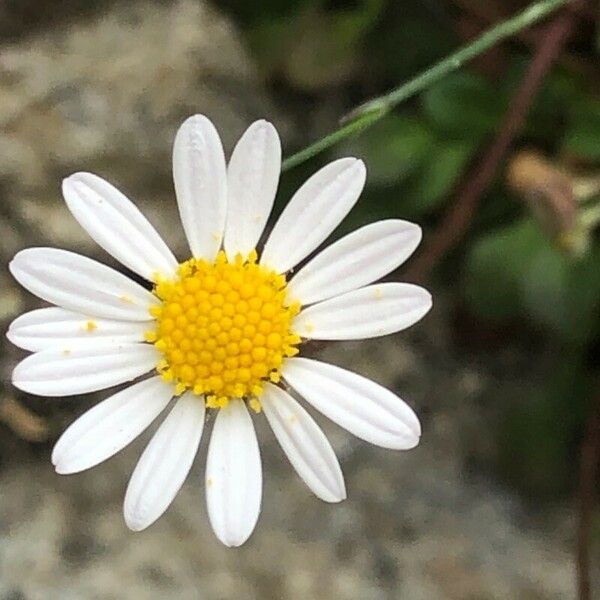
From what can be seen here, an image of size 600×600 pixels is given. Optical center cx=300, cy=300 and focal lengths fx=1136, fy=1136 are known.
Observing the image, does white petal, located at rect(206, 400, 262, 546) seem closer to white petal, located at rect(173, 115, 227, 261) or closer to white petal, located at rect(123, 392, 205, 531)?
white petal, located at rect(123, 392, 205, 531)

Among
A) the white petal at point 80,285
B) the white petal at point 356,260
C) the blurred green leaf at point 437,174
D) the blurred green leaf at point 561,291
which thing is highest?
the white petal at point 80,285

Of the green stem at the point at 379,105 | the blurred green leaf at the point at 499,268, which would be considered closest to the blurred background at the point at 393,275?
A: the blurred green leaf at the point at 499,268

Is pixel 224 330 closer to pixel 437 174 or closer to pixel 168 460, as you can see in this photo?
pixel 168 460

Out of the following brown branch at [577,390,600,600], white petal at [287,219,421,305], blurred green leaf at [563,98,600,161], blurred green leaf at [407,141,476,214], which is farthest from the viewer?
blurred green leaf at [407,141,476,214]

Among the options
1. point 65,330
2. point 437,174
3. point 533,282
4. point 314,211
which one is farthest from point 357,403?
point 437,174

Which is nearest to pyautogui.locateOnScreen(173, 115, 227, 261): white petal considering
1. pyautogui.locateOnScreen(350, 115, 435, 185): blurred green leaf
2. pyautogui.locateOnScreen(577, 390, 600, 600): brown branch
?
pyautogui.locateOnScreen(350, 115, 435, 185): blurred green leaf

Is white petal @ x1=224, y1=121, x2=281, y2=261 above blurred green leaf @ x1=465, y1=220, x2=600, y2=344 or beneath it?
above

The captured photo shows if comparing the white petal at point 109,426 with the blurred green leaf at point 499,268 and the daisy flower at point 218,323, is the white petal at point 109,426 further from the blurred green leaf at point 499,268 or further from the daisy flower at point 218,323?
the blurred green leaf at point 499,268
